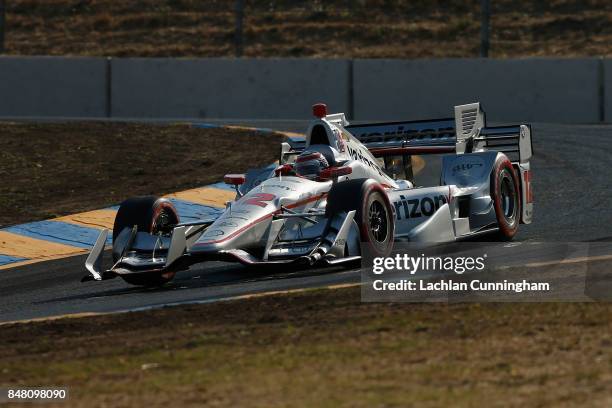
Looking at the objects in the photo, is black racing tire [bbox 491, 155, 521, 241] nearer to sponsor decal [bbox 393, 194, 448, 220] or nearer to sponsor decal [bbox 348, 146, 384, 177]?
sponsor decal [bbox 393, 194, 448, 220]

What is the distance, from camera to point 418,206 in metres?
11.0

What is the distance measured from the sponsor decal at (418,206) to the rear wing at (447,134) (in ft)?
3.63

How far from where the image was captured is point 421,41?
1177 inches

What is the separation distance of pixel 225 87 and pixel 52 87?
3.22 m

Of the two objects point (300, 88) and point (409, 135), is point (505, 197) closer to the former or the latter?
point (409, 135)

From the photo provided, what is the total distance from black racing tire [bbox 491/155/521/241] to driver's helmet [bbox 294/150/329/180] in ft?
5.75

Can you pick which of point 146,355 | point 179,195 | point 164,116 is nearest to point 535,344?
point 146,355

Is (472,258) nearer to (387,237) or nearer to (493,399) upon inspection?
(387,237)

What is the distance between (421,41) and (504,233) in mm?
18634

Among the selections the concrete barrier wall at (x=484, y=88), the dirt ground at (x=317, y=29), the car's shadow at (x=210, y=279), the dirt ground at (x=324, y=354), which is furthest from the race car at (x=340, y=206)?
the dirt ground at (x=317, y=29)

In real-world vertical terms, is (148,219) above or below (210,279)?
above

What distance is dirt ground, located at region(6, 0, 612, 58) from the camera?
95.9 ft

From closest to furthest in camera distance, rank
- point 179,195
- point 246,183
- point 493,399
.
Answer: point 493,399 < point 246,183 < point 179,195

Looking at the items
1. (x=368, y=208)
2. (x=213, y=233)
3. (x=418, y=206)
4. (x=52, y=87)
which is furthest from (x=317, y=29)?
(x=213, y=233)
